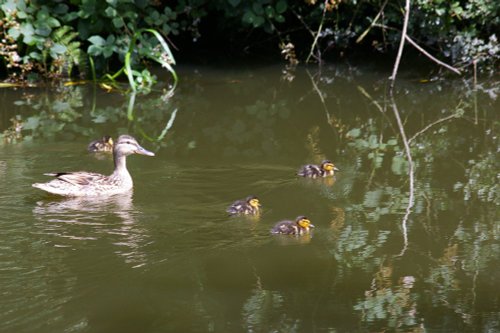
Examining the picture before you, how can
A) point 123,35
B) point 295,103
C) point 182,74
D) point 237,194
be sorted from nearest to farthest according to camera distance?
1. point 237,194
2. point 295,103
3. point 123,35
4. point 182,74

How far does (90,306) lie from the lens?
241 inches

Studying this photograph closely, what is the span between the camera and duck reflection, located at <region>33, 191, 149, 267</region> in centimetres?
711

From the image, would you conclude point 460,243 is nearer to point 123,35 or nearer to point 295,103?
point 295,103

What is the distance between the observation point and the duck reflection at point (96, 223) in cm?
711

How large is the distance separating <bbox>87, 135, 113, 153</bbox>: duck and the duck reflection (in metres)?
1.43

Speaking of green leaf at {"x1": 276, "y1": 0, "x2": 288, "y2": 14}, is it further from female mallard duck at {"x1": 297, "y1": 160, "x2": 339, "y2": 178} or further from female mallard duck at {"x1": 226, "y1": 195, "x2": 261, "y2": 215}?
female mallard duck at {"x1": 226, "y1": 195, "x2": 261, "y2": 215}

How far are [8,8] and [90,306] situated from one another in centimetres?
736

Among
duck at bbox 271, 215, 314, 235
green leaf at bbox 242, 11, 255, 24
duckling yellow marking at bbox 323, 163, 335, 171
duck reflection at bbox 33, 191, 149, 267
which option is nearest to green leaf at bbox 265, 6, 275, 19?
green leaf at bbox 242, 11, 255, 24

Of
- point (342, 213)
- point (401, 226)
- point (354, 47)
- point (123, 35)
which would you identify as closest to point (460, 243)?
point (401, 226)

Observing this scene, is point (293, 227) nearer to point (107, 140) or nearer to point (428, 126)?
point (107, 140)

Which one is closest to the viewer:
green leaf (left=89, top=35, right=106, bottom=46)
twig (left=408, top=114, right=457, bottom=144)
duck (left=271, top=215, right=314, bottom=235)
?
duck (left=271, top=215, right=314, bottom=235)

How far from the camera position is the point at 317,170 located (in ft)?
28.8

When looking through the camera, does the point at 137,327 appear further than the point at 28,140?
No

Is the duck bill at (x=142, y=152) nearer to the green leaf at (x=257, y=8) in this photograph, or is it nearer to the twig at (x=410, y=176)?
the twig at (x=410, y=176)
